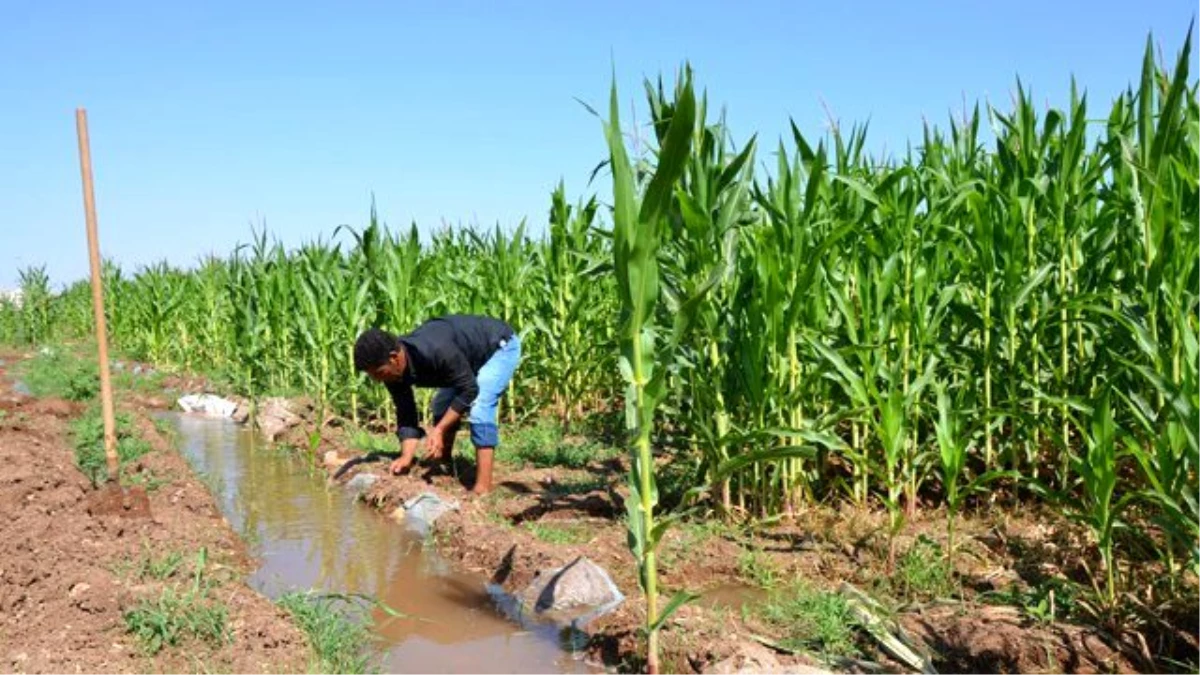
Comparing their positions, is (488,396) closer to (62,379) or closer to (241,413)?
(241,413)

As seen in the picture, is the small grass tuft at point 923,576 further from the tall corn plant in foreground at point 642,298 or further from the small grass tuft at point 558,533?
the small grass tuft at point 558,533

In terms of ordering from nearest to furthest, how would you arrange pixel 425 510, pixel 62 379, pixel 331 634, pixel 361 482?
pixel 331 634
pixel 425 510
pixel 361 482
pixel 62 379

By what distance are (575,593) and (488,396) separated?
2508 millimetres

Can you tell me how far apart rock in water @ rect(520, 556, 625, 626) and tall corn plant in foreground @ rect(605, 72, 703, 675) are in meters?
1.14

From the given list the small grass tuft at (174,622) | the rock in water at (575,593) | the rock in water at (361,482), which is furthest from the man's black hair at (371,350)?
the small grass tuft at (174,622)

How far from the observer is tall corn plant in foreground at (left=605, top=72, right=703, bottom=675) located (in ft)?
10.1

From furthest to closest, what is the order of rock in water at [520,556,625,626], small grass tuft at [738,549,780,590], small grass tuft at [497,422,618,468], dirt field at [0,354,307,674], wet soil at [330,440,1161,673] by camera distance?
small grass tuft at [497,422,618,468] < small grass tuft at [738,549,780,590] < rock in water at [520,556,625,626] < dirt field at [0,354,307,674] < wet soil at [330,440,1161,673]

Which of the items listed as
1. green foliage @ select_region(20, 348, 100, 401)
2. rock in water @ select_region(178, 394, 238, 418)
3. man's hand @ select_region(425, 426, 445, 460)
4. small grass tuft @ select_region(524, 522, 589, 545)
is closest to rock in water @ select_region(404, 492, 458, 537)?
man's hand @ select_region(425, 426, 445, 460)

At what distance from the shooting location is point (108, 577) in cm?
449

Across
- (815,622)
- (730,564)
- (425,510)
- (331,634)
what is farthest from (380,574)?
(815,622)

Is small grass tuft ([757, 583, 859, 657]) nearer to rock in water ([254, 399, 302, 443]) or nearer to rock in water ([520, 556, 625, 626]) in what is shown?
rock in water ([520, 556, 625, 626])

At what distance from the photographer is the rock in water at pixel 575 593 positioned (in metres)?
4.55

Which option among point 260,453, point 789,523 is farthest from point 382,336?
point 260,453

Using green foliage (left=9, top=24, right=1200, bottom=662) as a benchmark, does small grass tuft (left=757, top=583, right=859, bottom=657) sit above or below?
below
